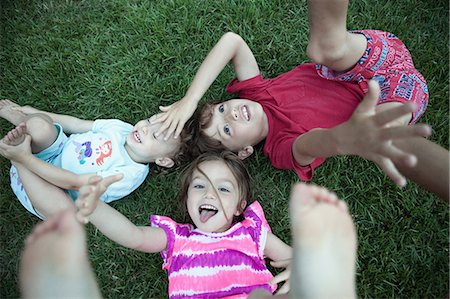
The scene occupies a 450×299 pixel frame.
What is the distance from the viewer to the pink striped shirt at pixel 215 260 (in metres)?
1.91

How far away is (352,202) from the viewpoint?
7.27ft

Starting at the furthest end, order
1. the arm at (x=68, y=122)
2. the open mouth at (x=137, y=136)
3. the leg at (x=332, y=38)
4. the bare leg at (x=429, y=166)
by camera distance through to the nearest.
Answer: the arm at (x=68, y=122) < the open mouth at (x=137, y=136) < the leg at (x=332, y=38) < the bare leg at (x=429, y=166)

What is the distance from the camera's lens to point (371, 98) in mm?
1244

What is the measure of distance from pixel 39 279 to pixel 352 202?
1512mm

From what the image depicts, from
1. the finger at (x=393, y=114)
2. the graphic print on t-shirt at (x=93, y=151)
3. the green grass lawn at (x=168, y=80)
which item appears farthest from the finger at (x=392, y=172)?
the graphic print on t-shirt at (x=93, y=151)

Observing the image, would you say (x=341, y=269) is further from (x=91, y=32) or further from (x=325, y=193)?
(x=91, y=32)

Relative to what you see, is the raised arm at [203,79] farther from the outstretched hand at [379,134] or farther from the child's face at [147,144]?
the outstretched hand at [379,134]

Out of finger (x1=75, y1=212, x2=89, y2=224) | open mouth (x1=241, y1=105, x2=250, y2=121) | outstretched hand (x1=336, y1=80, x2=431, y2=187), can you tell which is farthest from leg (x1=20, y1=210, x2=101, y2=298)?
open mouth (x1=241, y1=105, x2=250, y2=121)

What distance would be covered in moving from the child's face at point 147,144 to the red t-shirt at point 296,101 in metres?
0.40

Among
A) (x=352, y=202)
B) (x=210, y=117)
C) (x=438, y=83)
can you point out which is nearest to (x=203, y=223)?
(x=210, y=117)

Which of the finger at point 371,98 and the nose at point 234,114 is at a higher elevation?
the finger at point 371,98

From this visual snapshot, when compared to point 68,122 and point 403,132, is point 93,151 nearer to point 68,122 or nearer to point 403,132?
point 68,122

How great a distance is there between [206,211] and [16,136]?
2.72ft

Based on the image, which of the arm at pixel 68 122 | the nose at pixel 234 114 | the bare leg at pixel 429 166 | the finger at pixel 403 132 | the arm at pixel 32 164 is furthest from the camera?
the arm at pixel 68 122
